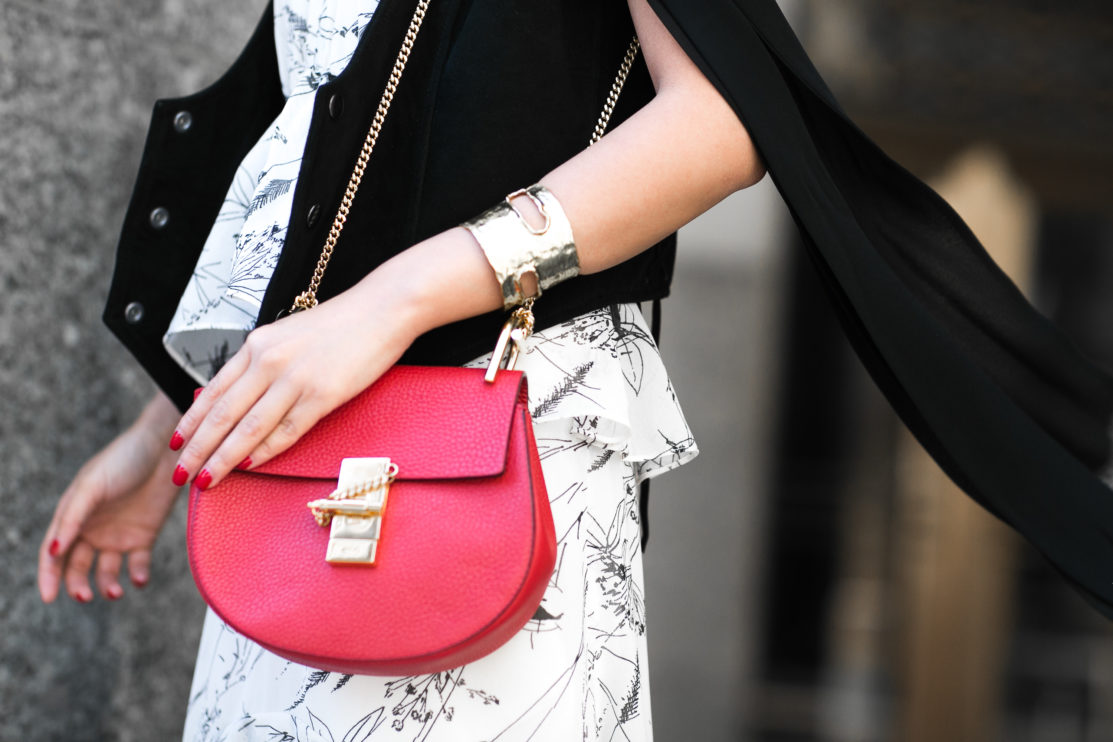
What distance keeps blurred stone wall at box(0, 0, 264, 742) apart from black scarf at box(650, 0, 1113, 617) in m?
0.95

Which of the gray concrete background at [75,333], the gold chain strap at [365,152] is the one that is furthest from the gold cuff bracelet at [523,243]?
the gray concrete background at [75,333]

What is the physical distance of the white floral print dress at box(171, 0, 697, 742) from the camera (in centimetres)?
84

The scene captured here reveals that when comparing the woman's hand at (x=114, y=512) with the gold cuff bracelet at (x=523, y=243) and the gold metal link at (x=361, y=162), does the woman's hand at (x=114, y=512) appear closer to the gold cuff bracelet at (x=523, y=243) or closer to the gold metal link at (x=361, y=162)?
the gold metal link at (x=361, y=162)

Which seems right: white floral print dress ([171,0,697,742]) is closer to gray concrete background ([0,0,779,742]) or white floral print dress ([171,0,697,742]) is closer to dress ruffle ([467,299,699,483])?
dress ruffle ([467,299,699,483])

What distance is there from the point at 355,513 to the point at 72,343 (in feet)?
2.88

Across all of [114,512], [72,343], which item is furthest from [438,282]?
[72,343]

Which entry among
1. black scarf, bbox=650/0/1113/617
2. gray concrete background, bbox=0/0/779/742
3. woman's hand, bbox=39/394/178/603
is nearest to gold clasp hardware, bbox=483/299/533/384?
black scarf, bbox=650/0/1113/617

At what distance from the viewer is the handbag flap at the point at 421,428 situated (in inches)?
31.4

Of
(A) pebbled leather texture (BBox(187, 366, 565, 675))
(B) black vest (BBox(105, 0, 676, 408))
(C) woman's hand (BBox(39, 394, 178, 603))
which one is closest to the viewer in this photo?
(A) pebbled leather texture (BBox(187, 366, 565, 675))

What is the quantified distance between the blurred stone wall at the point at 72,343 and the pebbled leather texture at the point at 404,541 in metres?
0.68

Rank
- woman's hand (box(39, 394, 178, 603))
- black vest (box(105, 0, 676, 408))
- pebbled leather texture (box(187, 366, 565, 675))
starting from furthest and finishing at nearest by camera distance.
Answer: woman's hand (box(39, 394, 178, 603)), black vest (box(105, 0, 676, 408)), pebbled leather texture (box(187, 366, 565, 675))

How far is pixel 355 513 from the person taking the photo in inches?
31.1

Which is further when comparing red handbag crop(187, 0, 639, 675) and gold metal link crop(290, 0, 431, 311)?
gold metal link crop(290, 0, 431, 311)

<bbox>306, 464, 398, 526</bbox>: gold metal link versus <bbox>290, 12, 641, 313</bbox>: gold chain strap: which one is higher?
<bbox>290, 12, 641, 313</bbox>: gold chain strap
